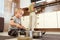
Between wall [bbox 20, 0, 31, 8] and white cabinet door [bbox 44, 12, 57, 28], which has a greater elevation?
wall [bbox 20, 0, 31, 8]

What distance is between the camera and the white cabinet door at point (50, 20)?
13.3 feet

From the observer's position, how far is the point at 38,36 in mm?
1037

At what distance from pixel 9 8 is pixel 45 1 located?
4.43ft

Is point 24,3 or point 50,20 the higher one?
point 24,3

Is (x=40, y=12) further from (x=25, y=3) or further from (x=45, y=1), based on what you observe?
(x=25, y=3)

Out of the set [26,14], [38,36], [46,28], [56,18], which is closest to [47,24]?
[46,28]

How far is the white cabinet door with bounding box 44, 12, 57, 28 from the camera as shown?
160 inches

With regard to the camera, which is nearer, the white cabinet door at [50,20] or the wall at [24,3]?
the white cabinet door at [50,20]

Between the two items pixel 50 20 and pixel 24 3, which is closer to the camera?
pixel 50 20

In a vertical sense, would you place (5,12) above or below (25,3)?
below

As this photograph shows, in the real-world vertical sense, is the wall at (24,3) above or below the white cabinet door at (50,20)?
above

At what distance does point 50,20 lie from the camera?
4.18 meters

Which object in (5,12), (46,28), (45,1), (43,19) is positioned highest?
(45,1)

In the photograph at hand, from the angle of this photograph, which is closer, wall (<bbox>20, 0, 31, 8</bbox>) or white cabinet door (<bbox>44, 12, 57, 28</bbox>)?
white cabinet door (<bbox>44, 12, 57, 28</bbox>)
